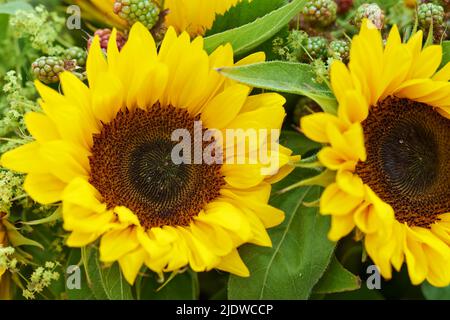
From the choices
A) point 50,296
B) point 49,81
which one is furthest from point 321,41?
point 50,296

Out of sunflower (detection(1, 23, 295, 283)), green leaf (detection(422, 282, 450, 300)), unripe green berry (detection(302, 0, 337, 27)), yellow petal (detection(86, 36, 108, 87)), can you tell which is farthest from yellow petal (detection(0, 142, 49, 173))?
green leaf (detection(422, 282, 450, 300))

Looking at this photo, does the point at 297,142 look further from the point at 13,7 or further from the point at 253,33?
the point at 13,7

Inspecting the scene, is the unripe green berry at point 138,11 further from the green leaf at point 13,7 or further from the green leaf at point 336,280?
the green leaf at point 336,280

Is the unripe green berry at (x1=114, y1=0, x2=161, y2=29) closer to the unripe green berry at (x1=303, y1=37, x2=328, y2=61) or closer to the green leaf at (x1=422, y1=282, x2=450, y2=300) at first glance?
the unripe green berry at (x1=303, y1=37, x2=328, y2=61)

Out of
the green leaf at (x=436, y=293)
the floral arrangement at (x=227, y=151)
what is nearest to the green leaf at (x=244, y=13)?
the floral arrangement at (x=227, y=151)

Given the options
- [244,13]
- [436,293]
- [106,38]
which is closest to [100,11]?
[106,38]
